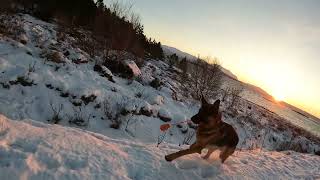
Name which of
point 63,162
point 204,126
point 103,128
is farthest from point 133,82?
point 63,162

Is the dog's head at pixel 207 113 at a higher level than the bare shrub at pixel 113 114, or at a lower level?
higher

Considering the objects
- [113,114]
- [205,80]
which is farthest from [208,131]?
[205,80]

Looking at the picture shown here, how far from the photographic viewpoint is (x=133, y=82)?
16062mm

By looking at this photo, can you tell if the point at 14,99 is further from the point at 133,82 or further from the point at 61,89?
the point at 133,82

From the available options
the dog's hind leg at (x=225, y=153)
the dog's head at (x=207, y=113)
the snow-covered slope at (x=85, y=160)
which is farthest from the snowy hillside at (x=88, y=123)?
the dog's head at (x=207, y=113)

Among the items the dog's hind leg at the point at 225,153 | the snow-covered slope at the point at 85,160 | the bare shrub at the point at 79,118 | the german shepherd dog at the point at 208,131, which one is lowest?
the bare shrub at the point at 79,118

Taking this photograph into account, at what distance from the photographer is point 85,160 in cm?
496

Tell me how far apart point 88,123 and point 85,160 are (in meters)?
6.11

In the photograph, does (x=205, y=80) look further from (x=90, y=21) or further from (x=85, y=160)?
(x=85, y=160)

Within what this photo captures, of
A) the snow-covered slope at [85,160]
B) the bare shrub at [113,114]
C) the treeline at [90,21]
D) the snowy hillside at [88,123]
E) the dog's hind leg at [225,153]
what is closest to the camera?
the snow-covered slope at [85,160]

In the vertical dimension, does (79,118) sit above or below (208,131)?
below

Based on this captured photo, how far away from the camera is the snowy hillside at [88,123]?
4883 mm

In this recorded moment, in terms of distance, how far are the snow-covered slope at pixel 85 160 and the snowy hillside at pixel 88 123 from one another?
1cm

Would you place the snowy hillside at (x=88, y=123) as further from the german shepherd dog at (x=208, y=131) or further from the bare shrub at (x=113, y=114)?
the german shepherd dog at (x=208, y=131)
